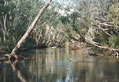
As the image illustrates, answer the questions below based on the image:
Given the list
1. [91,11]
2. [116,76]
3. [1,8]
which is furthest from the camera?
[1,8]

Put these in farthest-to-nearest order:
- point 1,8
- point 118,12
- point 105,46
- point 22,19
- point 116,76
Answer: point 22,19 < point 1,8 < point 105,46 < point 118,12 < point 116,76

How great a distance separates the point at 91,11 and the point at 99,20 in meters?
1.92

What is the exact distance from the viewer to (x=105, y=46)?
44.6 meters

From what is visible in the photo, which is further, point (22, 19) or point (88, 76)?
point (22, 19)

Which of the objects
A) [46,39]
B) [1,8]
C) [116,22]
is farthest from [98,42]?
[46,39]

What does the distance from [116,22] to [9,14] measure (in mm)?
28204

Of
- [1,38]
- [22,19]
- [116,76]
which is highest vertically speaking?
[22,19]

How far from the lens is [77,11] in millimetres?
49281

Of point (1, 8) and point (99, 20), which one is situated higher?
point (1, 8)

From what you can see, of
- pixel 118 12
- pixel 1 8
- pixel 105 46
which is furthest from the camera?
pixel 1 8

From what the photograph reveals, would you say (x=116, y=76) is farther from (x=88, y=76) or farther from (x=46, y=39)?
(x=46, y=39)

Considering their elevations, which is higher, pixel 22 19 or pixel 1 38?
pixel 22 19

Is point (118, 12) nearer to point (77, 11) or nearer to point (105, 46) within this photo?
point (105, 46)

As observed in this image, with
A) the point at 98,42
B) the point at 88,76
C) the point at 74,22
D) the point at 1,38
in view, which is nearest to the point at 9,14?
the point at 1,38
